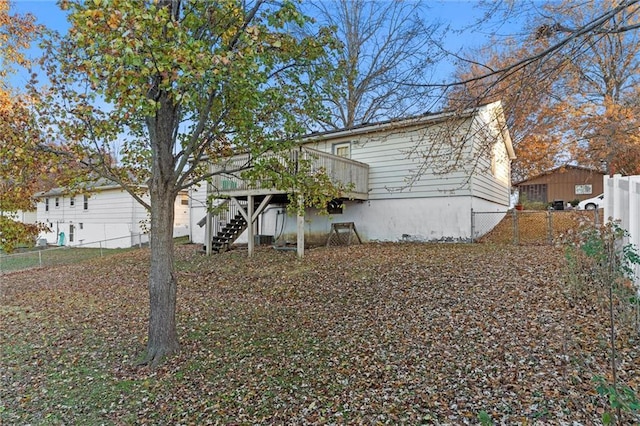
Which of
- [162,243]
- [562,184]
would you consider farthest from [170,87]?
[562,184]

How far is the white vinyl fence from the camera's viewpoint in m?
4.80

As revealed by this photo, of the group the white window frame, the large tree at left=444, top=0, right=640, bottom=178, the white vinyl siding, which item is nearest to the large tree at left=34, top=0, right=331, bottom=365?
the large tree at left=444, top=0, right=640, bottom=178

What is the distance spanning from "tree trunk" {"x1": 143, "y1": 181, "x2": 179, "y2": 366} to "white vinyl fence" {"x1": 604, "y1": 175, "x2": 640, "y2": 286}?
643 centimetres

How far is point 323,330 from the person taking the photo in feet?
19.1

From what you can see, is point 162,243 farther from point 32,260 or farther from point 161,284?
point 32,260

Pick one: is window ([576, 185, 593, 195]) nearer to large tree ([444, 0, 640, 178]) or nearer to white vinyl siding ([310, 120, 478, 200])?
large tree ([444, 0, 640, 178])

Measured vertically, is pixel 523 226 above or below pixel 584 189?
below

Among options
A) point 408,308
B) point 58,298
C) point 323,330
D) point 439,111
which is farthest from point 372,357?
point 58,298

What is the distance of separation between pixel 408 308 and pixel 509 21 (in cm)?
453

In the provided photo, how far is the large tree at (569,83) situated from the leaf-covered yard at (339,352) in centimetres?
313

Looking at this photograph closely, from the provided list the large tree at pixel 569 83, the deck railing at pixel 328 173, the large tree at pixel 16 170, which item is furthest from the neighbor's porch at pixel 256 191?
the large tree at pixel 16 170

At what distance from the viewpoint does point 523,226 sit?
14.4m

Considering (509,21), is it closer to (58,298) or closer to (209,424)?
(209,424)

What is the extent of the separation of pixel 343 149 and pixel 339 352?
10813mm
